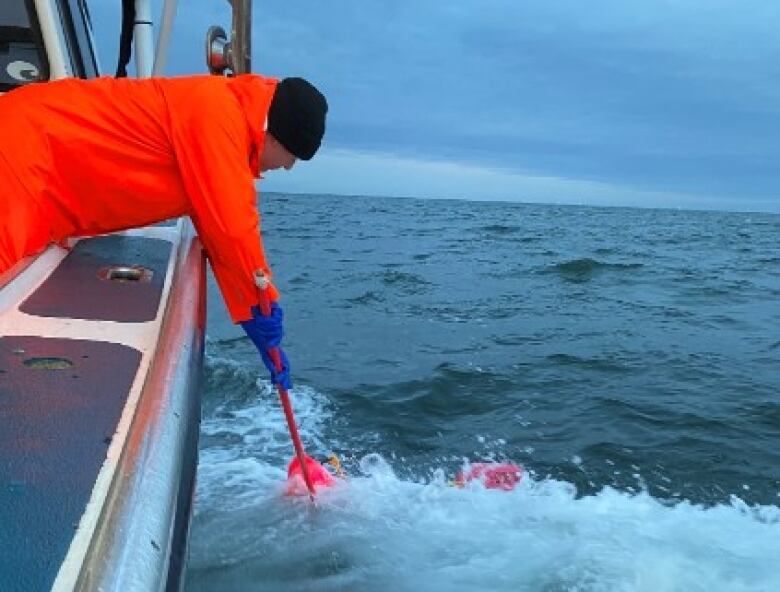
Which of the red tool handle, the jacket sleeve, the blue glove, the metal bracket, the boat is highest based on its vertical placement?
the metal bracket

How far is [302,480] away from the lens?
4160 millimetres

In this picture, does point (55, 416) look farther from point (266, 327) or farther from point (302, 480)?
point (302, 480)

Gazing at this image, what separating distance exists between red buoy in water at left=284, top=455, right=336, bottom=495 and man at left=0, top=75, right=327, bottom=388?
1631 millimetres

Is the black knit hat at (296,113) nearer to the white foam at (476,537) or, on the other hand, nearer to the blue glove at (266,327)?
the blue glove at (266,327)

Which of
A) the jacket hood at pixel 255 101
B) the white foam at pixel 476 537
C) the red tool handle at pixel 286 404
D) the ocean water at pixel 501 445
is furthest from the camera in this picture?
the ocean water at pixel 501 445

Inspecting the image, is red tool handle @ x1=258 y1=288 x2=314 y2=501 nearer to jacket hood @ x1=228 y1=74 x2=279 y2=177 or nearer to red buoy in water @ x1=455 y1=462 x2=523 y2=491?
jacket hood @ x1=228 y1=74 x2=279 y2=177

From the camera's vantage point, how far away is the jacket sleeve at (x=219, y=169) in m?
2.48

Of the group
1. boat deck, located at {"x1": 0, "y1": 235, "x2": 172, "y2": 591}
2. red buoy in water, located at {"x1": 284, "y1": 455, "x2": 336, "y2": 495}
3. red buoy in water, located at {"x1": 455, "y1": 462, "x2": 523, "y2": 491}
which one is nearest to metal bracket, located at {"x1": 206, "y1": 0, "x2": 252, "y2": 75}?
boat deck, located at {"x1": 0, "y1": 235, "x2": 172, "y2": 591}

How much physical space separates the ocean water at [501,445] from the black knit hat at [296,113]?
1801 mm

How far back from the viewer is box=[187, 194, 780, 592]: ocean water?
3.46m

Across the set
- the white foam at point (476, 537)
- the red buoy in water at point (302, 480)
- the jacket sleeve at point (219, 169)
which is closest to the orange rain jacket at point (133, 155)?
the jacket sleeve at point (219, 169)

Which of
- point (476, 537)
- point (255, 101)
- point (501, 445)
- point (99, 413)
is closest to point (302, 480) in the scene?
point (476, 537)

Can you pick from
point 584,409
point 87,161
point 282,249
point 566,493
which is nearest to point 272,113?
point 87,161

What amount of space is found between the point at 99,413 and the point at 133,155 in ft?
4.34
